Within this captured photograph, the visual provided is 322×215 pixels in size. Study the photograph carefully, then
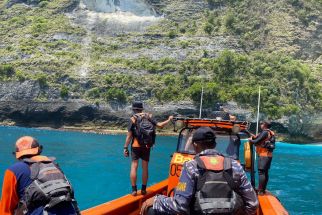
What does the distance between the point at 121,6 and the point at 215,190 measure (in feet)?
327

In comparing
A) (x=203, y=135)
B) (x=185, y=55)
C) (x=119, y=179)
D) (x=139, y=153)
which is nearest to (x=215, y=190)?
(x=203, y=135)

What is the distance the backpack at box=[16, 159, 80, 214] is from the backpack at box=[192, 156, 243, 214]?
1356 mm

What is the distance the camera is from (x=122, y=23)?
93562 millimetres

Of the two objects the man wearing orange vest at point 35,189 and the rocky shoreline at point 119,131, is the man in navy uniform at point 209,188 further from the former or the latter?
the rocky shoreline at point 119,131

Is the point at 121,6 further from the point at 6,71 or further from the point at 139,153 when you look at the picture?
the point at 139,153

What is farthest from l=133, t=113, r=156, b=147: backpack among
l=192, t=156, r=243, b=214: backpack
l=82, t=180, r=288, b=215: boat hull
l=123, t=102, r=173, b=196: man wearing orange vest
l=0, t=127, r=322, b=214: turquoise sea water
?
l=0, t=127, r=322, b=214: turquoise sea water

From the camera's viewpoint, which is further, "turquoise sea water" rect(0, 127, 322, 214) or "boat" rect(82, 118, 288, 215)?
"turquoise sea water" rect(0, 127, 322, 214)

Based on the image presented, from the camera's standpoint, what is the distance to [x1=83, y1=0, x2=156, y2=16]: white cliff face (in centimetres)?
9875

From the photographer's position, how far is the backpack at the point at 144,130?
844cm

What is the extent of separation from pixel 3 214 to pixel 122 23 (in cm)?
9142

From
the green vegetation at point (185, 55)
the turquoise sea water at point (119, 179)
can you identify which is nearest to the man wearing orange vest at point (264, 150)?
the turquoise sea water at point (119, 179)

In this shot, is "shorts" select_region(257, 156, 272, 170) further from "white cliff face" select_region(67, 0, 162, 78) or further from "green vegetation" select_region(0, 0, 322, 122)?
"white cliff face" select_region(67, 0, 162, 78)

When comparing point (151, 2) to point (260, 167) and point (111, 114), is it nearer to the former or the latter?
point (111, 114)

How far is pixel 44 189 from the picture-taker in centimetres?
430
